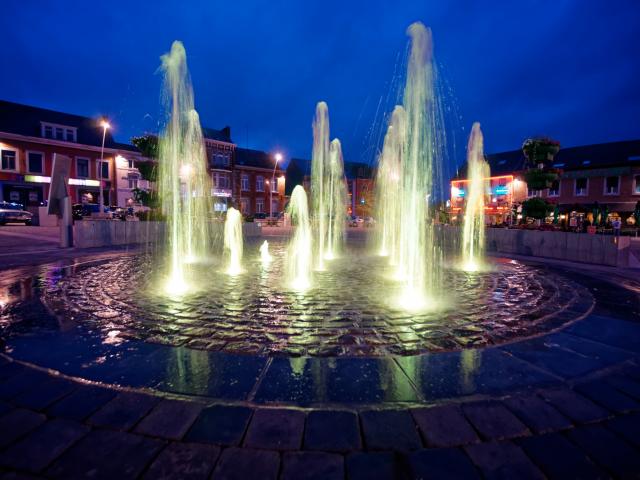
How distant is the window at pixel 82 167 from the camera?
120 feet

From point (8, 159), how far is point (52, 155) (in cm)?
341

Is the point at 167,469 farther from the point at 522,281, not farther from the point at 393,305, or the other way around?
the point at 522,281

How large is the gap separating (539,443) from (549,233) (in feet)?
45.5

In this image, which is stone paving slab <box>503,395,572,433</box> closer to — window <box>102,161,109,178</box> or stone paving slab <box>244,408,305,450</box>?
stone paving slab <box>244,408,305,450</box>

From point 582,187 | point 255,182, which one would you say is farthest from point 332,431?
point 255,182

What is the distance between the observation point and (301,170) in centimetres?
6988

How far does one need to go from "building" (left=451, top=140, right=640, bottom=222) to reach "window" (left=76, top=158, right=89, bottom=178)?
4366 centimetres

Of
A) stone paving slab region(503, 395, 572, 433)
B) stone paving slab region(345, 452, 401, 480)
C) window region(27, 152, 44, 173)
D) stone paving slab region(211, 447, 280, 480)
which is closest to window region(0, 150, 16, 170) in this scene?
window region(27, 152, 44, 173)

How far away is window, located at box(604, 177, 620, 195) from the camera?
34.9 metres

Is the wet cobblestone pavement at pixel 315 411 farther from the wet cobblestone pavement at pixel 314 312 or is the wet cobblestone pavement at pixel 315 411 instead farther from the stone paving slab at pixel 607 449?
the wet cobblestone pavement at pixel 314 312

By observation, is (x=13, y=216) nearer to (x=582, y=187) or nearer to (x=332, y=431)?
(x=332, y=431)

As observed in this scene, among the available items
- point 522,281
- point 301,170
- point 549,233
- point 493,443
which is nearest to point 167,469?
point 493,443

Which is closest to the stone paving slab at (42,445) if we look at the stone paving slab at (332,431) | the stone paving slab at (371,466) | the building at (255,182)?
the stone paving slab at (332,431)

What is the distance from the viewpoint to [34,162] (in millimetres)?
33969
